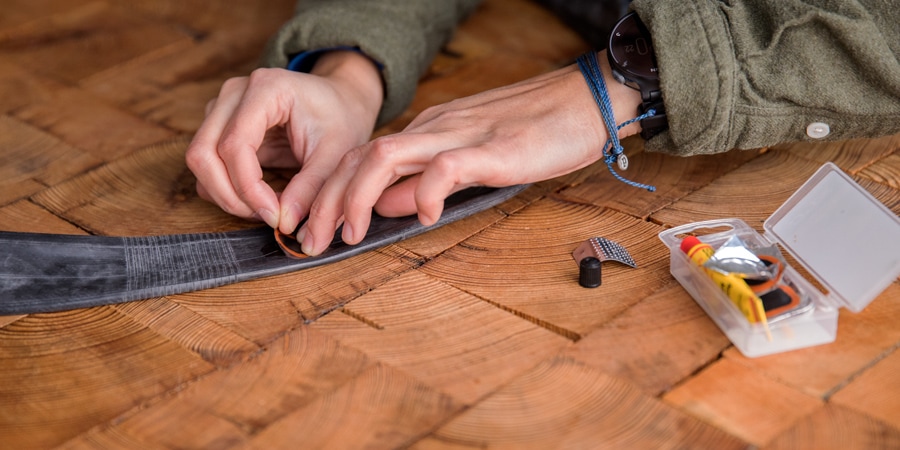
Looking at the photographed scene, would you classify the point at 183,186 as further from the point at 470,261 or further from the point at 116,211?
the point at 470,261

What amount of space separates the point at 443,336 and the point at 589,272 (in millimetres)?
164

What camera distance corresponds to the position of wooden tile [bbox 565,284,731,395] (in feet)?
2.46

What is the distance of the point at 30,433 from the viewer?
2.37 ft

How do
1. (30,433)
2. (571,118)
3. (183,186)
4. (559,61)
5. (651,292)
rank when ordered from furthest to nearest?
(559,61), (183,186), (571,118), (651,292), (30,433)

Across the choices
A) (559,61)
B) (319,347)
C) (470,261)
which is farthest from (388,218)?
(559,61)

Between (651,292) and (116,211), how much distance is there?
2.14 ft

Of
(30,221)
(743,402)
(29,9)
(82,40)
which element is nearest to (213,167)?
(30,221)

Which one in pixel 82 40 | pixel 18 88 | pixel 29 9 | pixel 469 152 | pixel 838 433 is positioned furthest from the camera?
pixel 29 9

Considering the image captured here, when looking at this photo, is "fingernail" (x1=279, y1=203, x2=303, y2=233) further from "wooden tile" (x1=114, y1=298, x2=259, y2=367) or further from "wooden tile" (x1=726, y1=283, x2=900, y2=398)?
"wooden tile" (x1=726, y1=283, x2=900, y2=398)

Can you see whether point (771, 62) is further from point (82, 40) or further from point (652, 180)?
point (82, 40)

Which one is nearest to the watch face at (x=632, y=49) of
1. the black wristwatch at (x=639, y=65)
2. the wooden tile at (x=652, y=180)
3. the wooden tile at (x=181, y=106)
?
the black wristwatch at (x=639, y=65)

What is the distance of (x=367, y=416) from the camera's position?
72 cm

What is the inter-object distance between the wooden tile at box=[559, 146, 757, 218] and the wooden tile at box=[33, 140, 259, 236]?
0.43m

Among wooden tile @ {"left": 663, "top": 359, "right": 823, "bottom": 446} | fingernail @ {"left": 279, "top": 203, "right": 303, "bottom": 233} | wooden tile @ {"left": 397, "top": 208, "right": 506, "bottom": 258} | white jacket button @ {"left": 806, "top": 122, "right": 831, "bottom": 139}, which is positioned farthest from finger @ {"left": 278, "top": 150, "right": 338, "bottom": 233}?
white jacket button @ {"left": 806, "top": 122, "right": 831, "bottom": 139}
